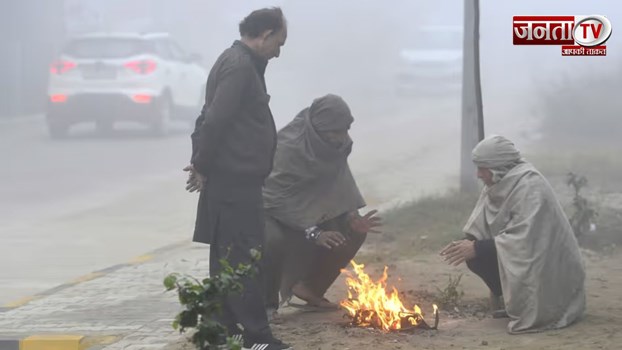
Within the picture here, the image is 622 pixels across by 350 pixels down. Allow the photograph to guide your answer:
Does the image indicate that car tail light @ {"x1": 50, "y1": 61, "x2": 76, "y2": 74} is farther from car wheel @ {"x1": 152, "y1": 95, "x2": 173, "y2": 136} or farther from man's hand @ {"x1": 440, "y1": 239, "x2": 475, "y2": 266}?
man's hand @ {"x1": 440, "y1": 239, "x2": 475, "y2": 266}

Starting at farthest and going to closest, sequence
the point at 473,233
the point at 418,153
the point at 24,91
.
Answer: the point at 24,91 < the point at 418,153 < the point at 473,233

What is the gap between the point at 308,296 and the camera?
6863mm

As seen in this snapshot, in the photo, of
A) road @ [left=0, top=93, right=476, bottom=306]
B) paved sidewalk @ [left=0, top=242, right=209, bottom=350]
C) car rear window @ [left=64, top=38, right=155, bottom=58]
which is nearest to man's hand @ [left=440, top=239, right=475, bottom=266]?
paved sidewalk @ [left=0, top=242, right=209, bottom=350]

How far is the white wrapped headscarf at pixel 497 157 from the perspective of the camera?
623 cm

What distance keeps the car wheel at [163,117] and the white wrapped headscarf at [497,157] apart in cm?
1463

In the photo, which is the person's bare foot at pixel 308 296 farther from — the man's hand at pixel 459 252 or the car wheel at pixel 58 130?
the car wheel at pixel 58 130

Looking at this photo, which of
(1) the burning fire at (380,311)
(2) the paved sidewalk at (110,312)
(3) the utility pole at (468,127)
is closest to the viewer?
(1) the burning fire at (380,311)

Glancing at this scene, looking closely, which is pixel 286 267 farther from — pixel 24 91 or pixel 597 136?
pixel 24 91

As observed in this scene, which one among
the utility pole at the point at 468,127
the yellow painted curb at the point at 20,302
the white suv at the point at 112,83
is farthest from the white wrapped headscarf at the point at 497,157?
the white suv at the point at 112,83

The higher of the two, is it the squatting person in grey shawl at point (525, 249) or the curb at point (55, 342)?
the squatting person in grey shawl at point (525, 249)

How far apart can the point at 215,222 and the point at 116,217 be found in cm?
687

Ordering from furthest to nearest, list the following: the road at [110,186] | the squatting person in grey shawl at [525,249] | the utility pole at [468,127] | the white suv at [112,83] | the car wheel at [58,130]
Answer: the car wheel at [58,130] < the white suv at [112,83] < the utility pole at [468,127] < the road at [110,186] < the squatting person in grey shawl at [525,249]

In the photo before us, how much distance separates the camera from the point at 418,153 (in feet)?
61.9

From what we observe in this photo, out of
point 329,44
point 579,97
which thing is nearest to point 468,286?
point 579,97
